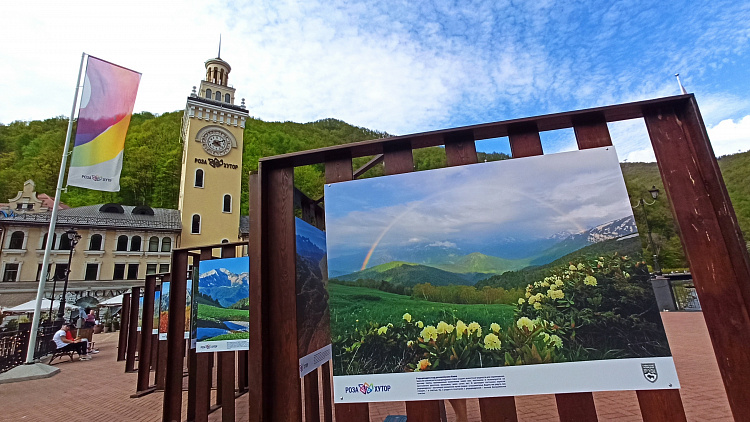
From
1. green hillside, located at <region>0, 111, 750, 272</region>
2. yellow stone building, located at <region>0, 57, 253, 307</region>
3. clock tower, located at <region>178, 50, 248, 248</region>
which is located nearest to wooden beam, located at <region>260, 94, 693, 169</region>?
clock tower, located at <region>178, 50, 248, 248</region>

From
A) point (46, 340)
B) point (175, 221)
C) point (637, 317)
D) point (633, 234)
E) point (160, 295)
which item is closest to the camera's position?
point (637, 317)

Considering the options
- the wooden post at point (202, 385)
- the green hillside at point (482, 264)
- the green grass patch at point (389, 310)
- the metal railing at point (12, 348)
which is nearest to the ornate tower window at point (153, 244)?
the metal railing at point (12, 348)

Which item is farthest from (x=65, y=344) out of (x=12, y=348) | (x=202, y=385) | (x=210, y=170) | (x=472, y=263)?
(x=210, y=170)

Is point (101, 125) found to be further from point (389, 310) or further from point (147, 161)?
point (147, 161)

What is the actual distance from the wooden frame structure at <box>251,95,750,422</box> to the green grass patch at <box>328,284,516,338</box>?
28cm

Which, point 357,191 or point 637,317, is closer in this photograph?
point 637,317

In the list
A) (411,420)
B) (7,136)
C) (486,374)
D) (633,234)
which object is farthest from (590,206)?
(7,136)

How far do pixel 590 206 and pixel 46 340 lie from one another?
1656 centimetres

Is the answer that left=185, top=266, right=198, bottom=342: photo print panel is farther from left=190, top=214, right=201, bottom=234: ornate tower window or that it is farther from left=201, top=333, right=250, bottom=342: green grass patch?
left=190, top=214, right=201, bottom=234: ornate tower window

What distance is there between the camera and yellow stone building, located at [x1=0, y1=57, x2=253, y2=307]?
2856cm

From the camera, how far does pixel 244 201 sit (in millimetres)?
53125

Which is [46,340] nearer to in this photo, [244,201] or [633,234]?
[633,234]

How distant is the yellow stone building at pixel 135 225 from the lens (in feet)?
93.7

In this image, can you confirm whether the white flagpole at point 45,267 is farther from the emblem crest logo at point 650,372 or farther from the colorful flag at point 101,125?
the emblem crest logo at point 650,372
